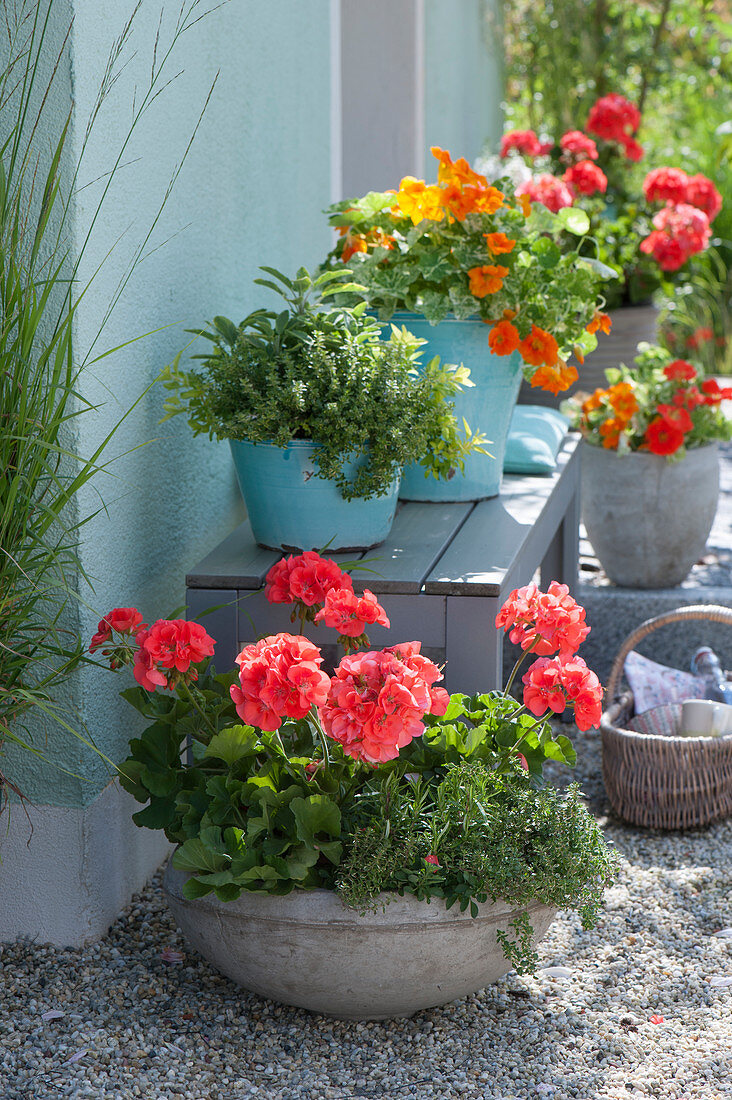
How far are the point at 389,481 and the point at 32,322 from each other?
68 cm

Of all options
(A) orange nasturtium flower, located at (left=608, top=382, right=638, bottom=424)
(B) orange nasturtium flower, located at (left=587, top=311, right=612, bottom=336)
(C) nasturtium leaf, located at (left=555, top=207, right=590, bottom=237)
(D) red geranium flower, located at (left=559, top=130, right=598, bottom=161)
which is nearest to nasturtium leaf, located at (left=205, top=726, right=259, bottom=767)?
(B) orange nasturtium flower, located at (left=587, top=311, right=612, bottom=336)

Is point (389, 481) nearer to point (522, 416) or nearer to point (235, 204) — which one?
point (235, 204)

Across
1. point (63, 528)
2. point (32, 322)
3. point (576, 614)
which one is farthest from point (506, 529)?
point (32, 322)

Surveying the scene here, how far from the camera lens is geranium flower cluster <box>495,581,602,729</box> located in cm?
172

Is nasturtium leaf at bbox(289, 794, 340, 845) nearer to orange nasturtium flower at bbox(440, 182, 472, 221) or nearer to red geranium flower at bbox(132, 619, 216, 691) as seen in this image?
red geranium flower at bbox(132, 619, 216, 691)

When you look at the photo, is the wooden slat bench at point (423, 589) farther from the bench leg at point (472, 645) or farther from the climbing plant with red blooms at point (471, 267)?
the climbing plant with red blooms at point (471, 267)

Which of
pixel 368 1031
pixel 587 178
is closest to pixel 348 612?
pixel 368 1031

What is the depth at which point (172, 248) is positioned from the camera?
221 cm

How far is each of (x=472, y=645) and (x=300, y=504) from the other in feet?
1.27

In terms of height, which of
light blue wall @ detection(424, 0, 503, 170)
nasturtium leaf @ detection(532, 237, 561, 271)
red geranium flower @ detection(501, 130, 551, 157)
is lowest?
nasturtium leaf @ detection(532, 237, 561, 271)

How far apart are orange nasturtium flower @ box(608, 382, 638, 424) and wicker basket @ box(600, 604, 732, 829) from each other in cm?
92

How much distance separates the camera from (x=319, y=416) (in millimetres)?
1957

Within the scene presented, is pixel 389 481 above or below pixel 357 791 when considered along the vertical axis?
above

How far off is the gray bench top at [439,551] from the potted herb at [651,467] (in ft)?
2.91
